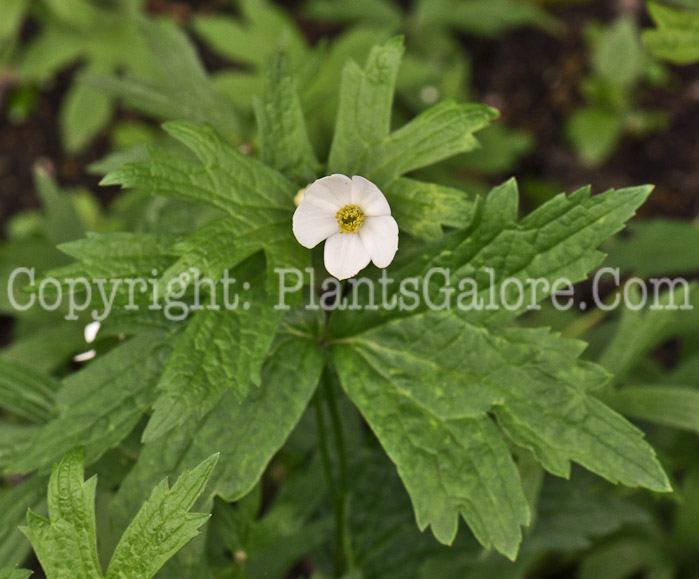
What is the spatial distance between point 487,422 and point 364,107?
885mm

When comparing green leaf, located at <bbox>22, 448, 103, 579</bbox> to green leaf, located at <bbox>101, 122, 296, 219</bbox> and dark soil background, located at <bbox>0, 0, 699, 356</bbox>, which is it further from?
dark soil background, located at <bbox>0, 0, 699, 356</bbox>

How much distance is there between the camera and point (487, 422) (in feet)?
5.63

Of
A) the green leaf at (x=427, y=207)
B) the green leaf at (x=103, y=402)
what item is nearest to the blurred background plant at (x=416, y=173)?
the green leaf at (x=427, y=207)

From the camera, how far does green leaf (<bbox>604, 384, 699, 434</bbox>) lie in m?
2.06

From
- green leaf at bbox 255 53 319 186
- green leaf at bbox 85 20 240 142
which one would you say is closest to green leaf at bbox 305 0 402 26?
green leaf at bbox 85 20 240 142

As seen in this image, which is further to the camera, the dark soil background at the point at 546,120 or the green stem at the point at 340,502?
the dark soil background at the point at 546,120

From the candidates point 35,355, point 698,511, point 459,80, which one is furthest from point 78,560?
point 459,80

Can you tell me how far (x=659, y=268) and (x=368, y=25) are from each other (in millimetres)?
2223

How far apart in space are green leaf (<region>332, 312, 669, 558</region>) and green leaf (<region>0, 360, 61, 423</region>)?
0.96m

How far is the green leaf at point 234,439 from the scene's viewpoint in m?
1.70

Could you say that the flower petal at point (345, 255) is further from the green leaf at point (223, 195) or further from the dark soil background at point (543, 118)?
the dark soil background at point (543, 118)

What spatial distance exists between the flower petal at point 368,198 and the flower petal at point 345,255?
0.07 meters

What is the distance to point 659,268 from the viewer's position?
111 inches

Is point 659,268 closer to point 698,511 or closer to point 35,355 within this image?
point 698,511
